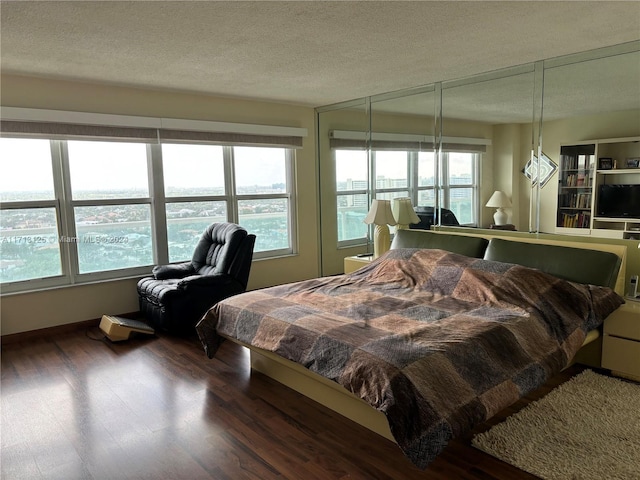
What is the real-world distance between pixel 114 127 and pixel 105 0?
222cm

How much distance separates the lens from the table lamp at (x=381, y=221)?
4.76 metres

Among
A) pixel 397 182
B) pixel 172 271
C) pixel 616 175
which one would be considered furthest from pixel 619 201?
pixel 172 271

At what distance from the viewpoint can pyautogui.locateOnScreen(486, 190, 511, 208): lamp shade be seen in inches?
164

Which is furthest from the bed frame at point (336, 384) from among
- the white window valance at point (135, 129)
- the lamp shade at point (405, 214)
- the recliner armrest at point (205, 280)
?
the white window valance at point (135, 129)

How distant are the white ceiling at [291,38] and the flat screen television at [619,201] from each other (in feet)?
3.41

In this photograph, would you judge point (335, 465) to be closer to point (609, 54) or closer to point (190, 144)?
point (609, 54)

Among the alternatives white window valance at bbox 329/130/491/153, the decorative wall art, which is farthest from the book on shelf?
white window valance at bbox 329/130/491/153

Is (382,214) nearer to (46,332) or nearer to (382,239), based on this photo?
(382,239)

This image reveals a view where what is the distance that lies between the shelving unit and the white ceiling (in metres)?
0.74

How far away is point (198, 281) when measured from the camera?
4.24 meters

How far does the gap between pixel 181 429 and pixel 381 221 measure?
284 centimetres

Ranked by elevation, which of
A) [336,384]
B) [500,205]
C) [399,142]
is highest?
[399,142]

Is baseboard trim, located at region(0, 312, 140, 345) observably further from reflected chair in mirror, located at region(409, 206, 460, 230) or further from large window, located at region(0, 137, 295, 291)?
reflected chair in mirror, located at region(409, 206, 460, 230)

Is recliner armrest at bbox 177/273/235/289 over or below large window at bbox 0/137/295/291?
below
